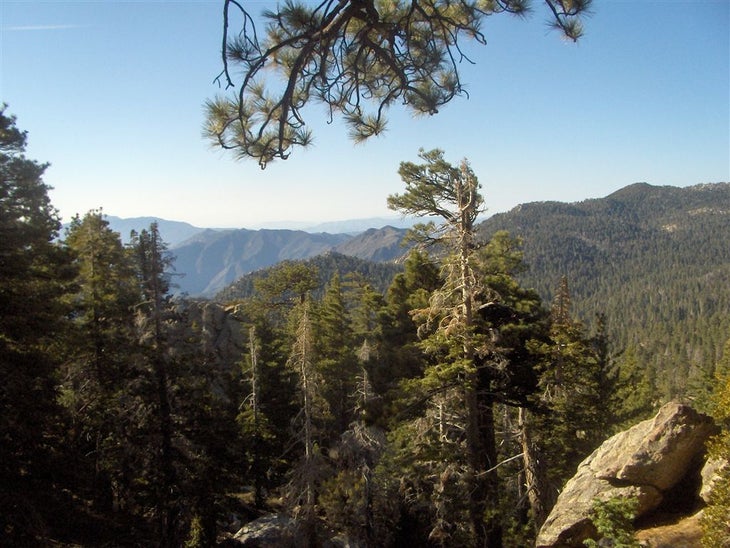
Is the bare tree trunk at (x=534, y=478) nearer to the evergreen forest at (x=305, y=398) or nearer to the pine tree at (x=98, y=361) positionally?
the evergreen forest at (x=305, y=398)

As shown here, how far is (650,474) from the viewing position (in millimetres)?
8078

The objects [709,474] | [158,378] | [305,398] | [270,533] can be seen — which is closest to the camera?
[709,474]

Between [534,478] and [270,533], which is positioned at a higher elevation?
[534,478]

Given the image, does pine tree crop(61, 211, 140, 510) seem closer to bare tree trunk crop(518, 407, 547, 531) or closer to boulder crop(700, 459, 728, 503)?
bare tree trunk crop(518, 407, 547, 531)

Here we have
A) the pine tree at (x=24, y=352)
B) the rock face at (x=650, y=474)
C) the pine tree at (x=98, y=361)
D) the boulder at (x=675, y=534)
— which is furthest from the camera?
the pine tree at (x=98, y=361)

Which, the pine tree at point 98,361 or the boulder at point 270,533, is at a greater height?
the pine tree at point 98,361

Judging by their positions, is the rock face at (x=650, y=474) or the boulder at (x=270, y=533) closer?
the rock face at (x=650, y=474)

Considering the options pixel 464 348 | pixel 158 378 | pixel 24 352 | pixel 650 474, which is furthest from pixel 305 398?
pixel 650 474

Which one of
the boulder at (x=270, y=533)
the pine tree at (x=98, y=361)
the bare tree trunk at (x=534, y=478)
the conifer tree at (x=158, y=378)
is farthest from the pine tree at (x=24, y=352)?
the bare tree trunk at (x=534, y=478)

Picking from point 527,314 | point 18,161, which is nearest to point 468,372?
point 527,314

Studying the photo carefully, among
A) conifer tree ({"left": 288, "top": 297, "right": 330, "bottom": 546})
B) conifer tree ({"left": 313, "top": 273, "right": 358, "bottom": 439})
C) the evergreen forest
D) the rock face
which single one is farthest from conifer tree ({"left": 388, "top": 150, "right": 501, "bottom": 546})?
conifer tree ({"left": 313, "top": 273, "right": 358, "bottom": 439})

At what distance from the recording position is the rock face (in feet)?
26.4

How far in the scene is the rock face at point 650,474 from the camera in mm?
8039

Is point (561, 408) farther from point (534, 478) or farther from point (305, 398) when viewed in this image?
point (305, 398)
